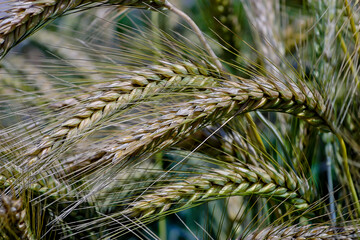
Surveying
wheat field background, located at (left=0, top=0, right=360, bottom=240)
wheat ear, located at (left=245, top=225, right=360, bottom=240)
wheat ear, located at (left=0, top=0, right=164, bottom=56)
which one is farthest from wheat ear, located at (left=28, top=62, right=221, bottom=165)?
wheat ear, located at (left=245, top=225, right=360, bottom=240)

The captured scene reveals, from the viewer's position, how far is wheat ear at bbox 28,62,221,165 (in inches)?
19.7

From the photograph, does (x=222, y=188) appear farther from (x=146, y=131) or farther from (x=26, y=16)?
(x=26, y=16)

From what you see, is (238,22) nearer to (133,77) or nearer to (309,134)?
(309,134)

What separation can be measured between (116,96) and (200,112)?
112mm

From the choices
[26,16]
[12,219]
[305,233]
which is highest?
[26,16]

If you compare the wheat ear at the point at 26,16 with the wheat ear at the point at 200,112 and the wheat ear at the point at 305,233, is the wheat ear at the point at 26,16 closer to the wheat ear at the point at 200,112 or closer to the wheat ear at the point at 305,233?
the wheat ear at the point at 200,112

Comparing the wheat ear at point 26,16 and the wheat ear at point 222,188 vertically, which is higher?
the wheat ear at point 26,16

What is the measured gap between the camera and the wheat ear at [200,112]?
1.69ft

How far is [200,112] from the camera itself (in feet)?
1.70

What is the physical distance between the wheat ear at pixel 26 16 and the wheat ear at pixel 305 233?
40 centimetres

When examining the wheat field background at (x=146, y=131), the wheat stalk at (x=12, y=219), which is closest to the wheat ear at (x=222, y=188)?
the wheat field background at (x=146, y=131)

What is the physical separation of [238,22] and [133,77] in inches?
20.4

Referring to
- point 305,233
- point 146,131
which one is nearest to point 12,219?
point 146,131

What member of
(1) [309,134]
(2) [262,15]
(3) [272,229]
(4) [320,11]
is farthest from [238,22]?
(3) [272,229]
